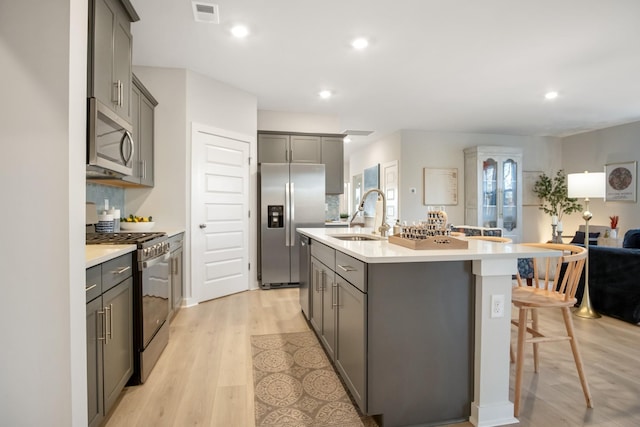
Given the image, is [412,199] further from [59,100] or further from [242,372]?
[59,100]

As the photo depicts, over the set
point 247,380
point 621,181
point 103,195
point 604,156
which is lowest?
point 247,380

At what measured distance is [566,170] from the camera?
7230mm

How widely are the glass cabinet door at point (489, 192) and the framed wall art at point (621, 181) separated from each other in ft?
6.04

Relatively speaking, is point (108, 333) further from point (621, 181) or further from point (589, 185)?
point (621, 181)

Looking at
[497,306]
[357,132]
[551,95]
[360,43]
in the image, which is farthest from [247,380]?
[357,132]

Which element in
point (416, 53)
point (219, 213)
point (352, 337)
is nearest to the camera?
point (352, 337)

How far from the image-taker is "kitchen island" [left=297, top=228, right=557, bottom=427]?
5.50 feet

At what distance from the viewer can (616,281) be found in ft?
11.3

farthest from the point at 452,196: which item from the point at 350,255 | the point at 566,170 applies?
the point at 350,255

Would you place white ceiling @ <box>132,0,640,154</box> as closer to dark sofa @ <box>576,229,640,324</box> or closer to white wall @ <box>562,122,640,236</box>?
white wall @ <box>562,122,640,236</box>

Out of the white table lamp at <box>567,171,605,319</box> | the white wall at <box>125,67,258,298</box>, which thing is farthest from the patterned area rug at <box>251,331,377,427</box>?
the white table lamp at <box>567,171,605,319</box>

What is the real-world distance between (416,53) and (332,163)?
2.21m

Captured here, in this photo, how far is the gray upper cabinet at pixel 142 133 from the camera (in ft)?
10.4

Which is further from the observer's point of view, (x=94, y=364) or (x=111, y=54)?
(x=111, y=54)
